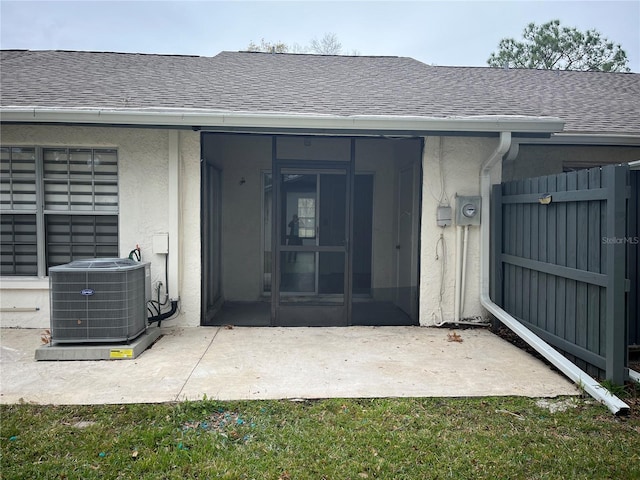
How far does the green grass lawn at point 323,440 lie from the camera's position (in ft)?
9.12

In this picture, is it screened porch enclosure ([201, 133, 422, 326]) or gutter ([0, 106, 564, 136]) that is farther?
screened porch enclosure ([201, 133, 422, 326])

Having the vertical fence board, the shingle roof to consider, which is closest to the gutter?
the shingle roof

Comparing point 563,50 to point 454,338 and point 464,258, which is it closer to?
point 464,258

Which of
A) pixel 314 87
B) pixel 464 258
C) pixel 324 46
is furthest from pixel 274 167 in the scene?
pixel 324 46

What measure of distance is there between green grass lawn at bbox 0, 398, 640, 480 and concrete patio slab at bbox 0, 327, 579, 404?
0.24 metres

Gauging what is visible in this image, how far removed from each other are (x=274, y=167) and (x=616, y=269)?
161 inches

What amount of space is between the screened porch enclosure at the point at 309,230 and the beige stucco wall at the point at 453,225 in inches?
12.5

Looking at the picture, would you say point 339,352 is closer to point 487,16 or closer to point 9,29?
point 9,29

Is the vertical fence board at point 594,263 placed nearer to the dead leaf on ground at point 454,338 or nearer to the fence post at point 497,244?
the dead leaf on ground at point 454,338

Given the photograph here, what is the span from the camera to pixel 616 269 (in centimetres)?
383

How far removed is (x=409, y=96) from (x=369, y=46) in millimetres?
25397

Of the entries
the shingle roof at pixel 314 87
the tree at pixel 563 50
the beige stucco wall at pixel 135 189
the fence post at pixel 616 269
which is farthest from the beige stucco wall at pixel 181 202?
the tree at pixel 563 50

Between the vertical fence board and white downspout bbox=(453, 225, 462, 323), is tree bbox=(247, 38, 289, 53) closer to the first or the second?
white downspout bbox=(453, 225, 462, 323)

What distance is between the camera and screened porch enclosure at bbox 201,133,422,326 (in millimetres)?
6309
